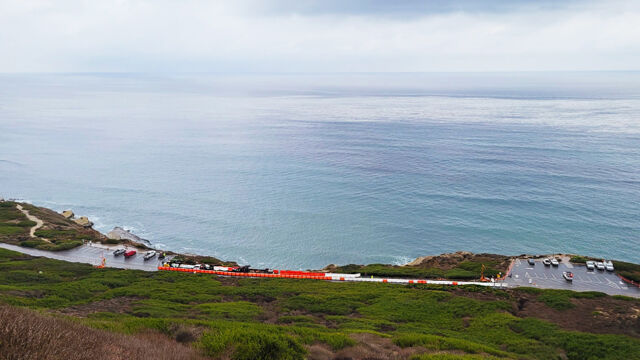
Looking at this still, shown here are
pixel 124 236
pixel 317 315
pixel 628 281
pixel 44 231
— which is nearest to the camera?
pixel 317 315

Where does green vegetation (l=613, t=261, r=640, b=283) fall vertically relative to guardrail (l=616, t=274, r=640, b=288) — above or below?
above

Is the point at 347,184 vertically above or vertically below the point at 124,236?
above

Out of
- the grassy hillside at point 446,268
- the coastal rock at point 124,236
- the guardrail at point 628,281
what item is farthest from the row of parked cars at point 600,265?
the coastal rock at point 124,236

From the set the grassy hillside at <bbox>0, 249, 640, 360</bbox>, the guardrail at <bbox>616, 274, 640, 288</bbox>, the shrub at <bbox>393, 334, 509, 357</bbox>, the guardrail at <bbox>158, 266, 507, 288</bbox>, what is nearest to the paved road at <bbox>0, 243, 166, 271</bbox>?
the guardrail at <bbox>158, 266, 507, 288</bbox>

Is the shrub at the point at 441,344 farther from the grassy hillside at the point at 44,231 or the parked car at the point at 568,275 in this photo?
the grassy hillside at the point at 44,231

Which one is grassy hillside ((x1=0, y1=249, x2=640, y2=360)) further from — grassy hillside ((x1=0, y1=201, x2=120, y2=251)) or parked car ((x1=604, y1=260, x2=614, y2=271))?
parked car ((x1=604, y1=260, x2=614, y2=271))

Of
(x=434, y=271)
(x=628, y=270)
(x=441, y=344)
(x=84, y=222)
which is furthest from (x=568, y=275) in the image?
(x=84, y=222)

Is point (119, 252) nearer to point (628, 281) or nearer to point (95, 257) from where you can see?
point (95, 257)
